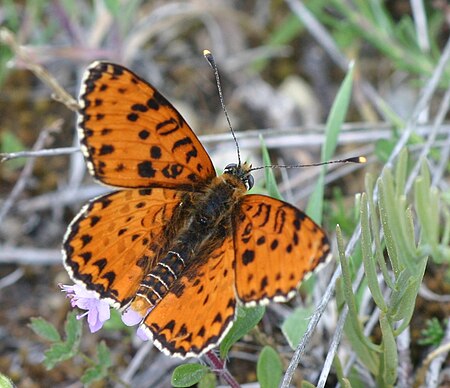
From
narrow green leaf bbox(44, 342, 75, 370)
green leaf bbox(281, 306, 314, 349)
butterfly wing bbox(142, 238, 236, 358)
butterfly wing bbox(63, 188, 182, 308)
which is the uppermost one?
butterfly wing bbox(63, 188, 182, 308)

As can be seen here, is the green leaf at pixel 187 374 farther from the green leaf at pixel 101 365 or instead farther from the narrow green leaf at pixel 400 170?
the narrow green leaf at pixel 400 170

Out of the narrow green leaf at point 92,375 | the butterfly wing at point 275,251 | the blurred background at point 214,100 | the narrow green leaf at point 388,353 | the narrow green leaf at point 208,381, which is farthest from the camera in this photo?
the blurred background at point 214,100

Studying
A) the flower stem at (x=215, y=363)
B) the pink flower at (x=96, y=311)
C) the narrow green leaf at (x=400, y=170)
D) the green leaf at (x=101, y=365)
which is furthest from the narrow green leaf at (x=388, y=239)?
the green leaf at (x=101, y=365)

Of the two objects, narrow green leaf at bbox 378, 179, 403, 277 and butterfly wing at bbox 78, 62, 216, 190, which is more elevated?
butterfly wing at bbox 78, 62, 216, 190

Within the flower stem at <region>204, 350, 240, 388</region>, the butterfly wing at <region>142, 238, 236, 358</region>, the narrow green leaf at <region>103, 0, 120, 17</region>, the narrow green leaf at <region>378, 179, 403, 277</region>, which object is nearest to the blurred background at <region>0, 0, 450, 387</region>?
the narrow green leaf at <region>103, 0, 120, 17</region>

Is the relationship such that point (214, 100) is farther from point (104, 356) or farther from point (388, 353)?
point (388, 353)

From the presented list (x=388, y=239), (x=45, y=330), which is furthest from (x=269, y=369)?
(x=45, y=330)

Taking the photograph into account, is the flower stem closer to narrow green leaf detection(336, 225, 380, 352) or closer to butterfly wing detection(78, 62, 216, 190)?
narrow green leaf detection(336, 225, 380, 352)
